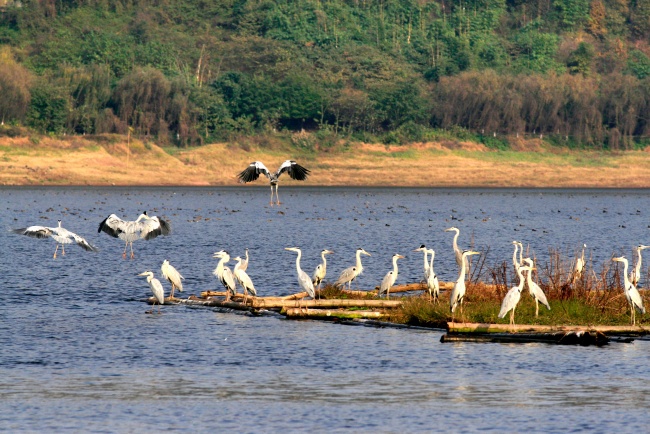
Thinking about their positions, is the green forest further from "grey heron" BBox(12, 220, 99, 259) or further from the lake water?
"grey heron" BBox(12, 220, 99, 259)

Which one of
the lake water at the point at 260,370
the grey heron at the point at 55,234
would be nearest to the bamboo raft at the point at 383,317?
the lake water at the point at 260,370

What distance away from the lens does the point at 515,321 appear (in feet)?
78.0

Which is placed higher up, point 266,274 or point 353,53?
point 353,53

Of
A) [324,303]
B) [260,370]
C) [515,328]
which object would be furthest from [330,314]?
[260,370]

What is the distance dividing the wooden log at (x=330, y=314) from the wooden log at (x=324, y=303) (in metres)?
0.55

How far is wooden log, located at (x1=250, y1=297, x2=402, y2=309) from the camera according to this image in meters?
26.3

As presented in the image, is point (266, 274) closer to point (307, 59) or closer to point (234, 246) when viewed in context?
point (234, 246)

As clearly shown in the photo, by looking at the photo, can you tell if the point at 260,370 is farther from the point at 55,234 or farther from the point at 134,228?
the point at 134,228

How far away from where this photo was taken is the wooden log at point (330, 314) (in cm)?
2539

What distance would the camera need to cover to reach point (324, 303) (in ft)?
86.6

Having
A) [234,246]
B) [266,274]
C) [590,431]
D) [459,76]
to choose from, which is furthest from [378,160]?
[590,431]

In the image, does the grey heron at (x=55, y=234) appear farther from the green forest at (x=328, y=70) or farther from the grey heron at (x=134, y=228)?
the green forest at (x=328, y=70)

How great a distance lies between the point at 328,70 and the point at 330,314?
103235 millimetres

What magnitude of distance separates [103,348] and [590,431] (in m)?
10.1
